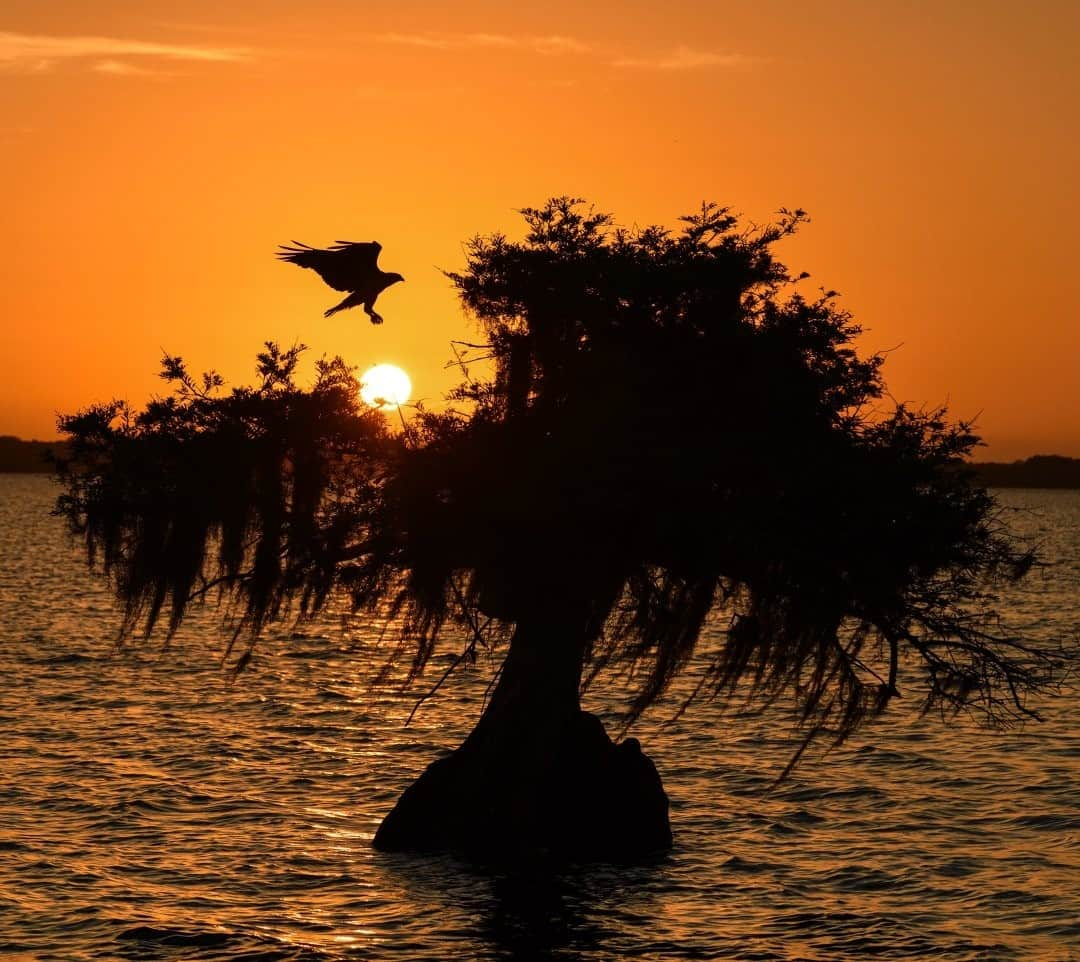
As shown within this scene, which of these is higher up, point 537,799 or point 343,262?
point 343,262

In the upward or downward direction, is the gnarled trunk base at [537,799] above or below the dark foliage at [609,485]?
below

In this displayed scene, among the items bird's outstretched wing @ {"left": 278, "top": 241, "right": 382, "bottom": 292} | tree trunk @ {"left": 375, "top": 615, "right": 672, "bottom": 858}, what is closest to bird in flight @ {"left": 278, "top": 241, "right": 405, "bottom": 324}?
bird's outstretched wing @ {"left": 278, "top": 241, "right": 382, "bottom": 292}

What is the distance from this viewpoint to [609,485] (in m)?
21.6

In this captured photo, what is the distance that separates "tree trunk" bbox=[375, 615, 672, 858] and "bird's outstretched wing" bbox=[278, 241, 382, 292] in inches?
272

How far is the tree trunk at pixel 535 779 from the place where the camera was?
24.5 metres

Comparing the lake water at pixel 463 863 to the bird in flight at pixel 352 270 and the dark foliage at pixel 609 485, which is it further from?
the bird in flight at pixel 352 270

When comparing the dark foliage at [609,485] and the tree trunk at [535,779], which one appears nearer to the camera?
the dark foliage at [609,485]

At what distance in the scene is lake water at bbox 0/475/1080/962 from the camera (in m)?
21.6

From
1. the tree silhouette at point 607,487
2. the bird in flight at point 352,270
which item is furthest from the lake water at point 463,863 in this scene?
the bird in flight at point 352,270

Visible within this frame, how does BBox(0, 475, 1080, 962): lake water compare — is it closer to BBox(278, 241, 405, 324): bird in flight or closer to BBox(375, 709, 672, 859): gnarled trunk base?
BBox(375, 709, 672, 859): gnarled trunk base

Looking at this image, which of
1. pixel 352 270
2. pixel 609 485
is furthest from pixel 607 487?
pixel 352 270

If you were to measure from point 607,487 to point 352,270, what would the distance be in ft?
16.0

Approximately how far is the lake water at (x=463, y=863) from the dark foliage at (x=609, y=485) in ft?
11.4

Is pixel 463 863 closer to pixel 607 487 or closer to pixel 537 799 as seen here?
pixel 537 799
